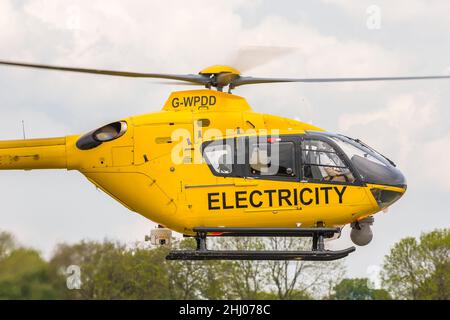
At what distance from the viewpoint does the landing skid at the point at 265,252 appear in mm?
24375

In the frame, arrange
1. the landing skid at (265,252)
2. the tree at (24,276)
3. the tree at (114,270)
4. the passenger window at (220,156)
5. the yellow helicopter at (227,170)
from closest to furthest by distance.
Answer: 1. the landing skid at (265,252)
2. the yellow helicopter at (227,170)
3. the passenger window at (220,156)
4. the tree at (24,276)
5. the tree at (114,270)

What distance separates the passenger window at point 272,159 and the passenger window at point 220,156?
46 centimetres

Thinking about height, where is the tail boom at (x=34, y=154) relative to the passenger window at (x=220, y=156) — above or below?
above

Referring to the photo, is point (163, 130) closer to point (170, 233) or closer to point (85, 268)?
point (170, 233)

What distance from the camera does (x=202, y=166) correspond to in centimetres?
2489

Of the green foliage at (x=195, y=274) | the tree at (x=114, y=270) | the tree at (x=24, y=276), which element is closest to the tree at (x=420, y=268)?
the green foliage at (x=195, y=274)

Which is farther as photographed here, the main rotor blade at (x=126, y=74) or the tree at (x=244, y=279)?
the tree at (x=244, y=279)

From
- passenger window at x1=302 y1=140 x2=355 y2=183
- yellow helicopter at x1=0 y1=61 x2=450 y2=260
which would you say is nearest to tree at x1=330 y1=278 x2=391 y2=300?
yellow helicopter at x1=0 y1=61 x2=450 y2=260

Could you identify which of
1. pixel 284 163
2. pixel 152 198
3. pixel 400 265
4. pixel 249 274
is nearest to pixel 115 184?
pixel 152 198

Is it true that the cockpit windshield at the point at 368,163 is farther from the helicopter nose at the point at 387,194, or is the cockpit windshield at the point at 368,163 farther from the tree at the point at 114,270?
the tree at the point at 114,270

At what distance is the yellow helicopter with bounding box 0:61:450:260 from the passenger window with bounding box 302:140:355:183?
2 cm

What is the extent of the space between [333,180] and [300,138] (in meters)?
1.15

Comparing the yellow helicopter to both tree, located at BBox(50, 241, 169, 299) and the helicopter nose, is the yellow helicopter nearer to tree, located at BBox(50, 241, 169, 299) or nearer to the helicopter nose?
the helicopter nose

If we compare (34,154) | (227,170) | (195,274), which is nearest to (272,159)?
(227,170)
